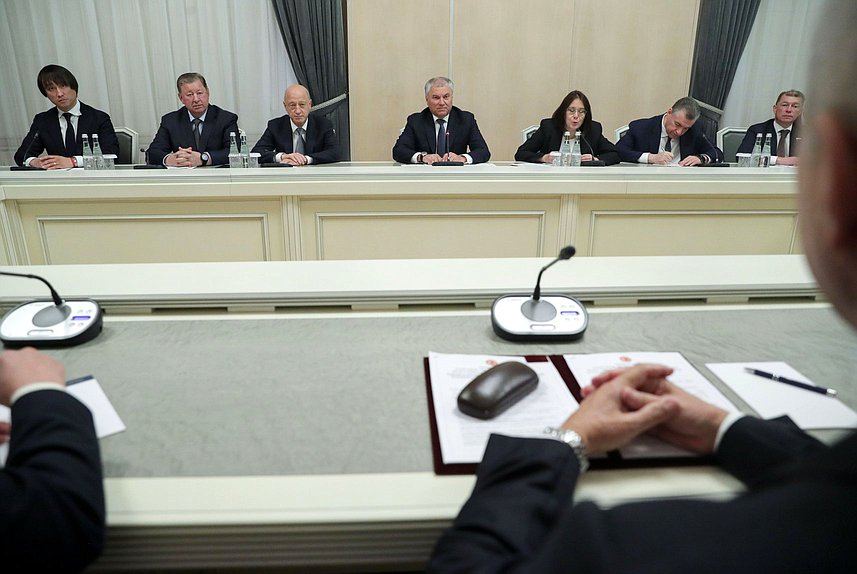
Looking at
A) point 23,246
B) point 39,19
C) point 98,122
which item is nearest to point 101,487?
point 23,246

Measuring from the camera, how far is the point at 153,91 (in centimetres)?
430

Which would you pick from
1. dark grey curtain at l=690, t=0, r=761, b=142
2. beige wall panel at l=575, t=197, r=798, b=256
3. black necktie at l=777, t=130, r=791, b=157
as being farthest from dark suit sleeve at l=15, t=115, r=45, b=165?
dark grey curtain at l=690, t=0, r=761, b=142

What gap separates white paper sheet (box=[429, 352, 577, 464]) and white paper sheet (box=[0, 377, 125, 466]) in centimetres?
36

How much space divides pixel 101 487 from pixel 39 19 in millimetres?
4874

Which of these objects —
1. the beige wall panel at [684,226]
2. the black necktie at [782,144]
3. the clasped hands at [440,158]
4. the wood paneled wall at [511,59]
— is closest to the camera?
the beige wall panel at [684,226]

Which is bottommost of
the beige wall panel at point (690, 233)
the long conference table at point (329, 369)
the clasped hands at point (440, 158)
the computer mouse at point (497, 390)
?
the beige wall panel at point (690, 233)

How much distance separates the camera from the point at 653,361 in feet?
2.55

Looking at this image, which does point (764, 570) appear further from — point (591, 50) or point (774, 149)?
point (591, 50)

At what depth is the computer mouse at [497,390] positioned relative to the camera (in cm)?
63

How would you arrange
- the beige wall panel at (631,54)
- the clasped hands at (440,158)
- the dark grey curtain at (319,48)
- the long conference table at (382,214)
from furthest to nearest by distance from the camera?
the beige wall panel at (631,54), the dark grey curtain at (319,48), the clasped hands at (440,158), the long conference table at (382,214)

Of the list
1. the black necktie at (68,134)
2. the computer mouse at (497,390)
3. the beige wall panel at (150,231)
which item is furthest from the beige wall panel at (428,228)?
the black necktie at (68,134)

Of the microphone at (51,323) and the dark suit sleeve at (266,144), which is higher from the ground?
the dark suit sleeve at (266,144)

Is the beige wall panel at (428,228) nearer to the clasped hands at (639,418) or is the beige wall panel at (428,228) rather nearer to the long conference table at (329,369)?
the long conference table at (329,369)

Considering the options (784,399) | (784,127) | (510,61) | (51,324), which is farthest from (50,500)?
(510,61)
